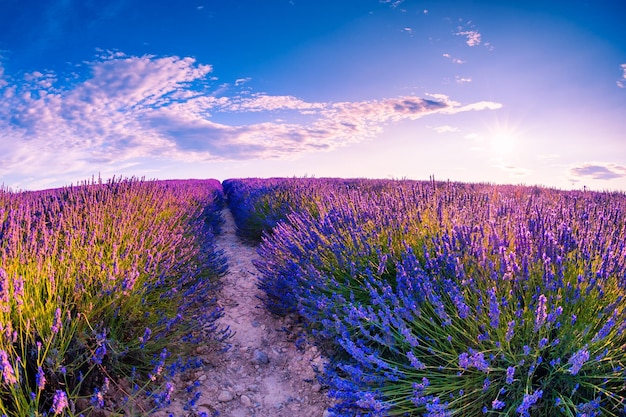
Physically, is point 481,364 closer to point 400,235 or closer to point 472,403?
point 472,403

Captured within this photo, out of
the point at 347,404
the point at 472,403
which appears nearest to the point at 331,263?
the point at 347,404

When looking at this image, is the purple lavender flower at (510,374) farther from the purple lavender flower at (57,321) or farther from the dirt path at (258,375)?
the purple lavender flower at (57,321)

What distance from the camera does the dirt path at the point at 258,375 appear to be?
242cm

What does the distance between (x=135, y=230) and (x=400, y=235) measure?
2.31 meters

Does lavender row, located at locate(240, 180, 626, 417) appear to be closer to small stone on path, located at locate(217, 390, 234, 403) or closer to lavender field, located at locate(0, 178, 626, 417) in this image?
lavender field, located at locate(0, 178, 626, 417)

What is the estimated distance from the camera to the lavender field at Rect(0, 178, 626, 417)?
63.6 inches

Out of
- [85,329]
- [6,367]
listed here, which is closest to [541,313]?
[6,367]

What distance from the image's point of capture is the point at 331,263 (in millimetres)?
3072

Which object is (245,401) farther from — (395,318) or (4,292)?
(4,292)

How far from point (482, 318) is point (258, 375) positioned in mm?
1686

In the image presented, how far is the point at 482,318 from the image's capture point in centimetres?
181

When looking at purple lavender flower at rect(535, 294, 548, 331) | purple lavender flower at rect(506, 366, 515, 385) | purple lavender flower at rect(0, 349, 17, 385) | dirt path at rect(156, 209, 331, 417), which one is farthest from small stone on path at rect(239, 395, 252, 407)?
purple lavender flower at rect(535, 294, 548, 331)

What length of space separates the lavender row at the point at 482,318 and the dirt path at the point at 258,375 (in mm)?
246

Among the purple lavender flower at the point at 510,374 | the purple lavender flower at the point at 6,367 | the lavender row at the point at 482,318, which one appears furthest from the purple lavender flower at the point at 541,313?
the purple lavender flower at the point at 6,367
